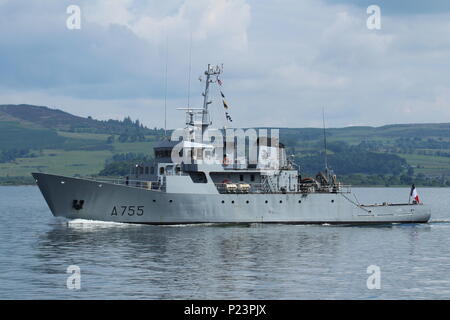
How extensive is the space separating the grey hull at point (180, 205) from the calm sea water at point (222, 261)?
0.84 metres

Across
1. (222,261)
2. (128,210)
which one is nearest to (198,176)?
(128,210)

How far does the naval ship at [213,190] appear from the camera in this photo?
48.8m

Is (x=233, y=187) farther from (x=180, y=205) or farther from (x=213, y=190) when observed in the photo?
(x=180, y=205)

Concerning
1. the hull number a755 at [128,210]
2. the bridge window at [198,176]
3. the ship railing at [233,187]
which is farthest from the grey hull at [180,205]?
the bridge window at [198,176]

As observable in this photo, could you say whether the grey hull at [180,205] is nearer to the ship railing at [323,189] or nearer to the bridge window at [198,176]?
the ship railing at [323,189]

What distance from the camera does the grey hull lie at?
48625 millimetres

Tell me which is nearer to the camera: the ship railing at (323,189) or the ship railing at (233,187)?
the ship railing at (233,187)

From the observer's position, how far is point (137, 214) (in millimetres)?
49219

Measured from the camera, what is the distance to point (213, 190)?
50562mm

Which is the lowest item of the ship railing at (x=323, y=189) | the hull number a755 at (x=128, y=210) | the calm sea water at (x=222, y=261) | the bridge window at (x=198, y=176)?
the calm sea water at (x=222, y=261)
